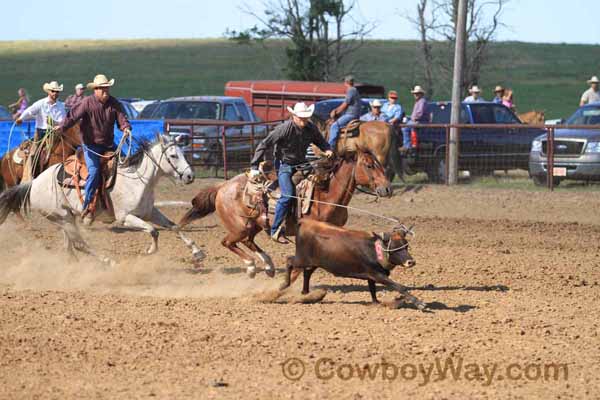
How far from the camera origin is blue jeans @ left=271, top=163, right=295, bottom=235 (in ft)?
32.9

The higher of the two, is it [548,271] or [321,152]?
[321,152]

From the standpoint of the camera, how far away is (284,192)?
10.0 meters

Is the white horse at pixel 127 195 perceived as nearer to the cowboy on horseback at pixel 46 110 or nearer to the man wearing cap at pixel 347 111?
the cowboy on horseback at pixel 46 110

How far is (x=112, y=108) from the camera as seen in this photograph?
1126 centimetres

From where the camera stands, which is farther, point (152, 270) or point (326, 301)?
point (152, 270)

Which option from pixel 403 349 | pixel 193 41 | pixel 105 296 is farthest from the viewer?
pixel 193 41

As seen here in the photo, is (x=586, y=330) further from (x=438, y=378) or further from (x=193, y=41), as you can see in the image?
(x=193, y=41)

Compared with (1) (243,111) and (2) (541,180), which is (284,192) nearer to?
(2) (541,180)

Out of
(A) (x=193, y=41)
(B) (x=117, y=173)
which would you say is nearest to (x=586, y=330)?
(B) (x=117, y=173)

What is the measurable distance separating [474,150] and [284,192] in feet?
30.2

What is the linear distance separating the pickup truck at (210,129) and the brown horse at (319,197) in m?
7.73

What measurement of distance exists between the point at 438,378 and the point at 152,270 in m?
4.78

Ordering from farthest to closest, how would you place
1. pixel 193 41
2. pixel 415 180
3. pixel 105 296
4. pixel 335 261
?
pixel 193 41 → pixel 415 180 → pixel 105 296 → pixel 335 261

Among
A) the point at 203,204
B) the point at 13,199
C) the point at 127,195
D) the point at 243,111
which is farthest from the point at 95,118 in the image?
the point at 243,111
